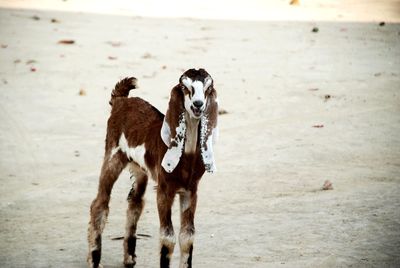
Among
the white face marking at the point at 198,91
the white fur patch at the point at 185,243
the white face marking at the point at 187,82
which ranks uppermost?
the white face marking at the point at 187,82

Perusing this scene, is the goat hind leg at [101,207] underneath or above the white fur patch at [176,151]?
underneath

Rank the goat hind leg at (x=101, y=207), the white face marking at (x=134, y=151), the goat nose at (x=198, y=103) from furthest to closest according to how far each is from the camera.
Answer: the goat hind leg at (x=101, y=207)
the white face marking at (x=134, y=151)
the goat nose at (x=198, y=103)

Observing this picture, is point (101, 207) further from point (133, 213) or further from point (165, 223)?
point (165, 223)

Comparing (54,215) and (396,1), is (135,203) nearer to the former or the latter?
(54,215)

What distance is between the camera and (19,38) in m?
14.7

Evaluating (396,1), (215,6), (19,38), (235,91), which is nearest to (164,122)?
(235,91)

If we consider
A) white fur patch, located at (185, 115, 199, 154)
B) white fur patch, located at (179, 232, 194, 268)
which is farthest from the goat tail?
white fur patch, located at (179, 232, 194, 268)

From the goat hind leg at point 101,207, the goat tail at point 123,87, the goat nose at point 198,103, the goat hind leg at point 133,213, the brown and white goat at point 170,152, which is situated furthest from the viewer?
the goat tail at point 123,87

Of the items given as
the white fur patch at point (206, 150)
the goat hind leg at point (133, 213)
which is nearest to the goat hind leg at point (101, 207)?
the goat hind leg at point (133, 213)

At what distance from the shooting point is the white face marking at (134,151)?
A: 575 centimetres

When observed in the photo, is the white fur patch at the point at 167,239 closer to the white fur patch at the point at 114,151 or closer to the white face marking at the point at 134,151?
the white face marking at the point at 134,151

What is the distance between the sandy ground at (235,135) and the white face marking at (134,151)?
3.27 ft

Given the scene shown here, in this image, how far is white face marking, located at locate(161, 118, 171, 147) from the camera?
530 centimetres

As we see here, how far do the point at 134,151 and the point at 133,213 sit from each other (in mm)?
673
